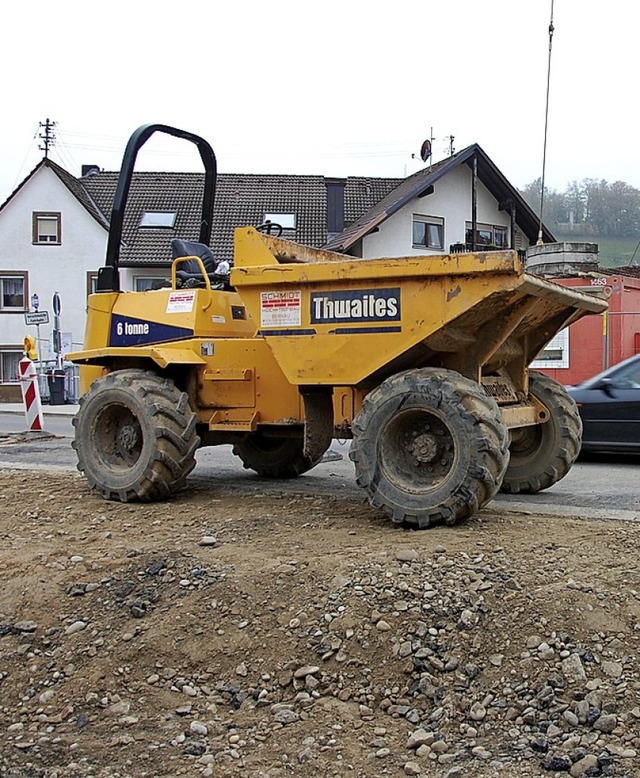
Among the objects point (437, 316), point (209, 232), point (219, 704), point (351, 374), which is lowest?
point (219, 704)

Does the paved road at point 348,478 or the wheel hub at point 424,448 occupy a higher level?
the wheel hub at point 424,448

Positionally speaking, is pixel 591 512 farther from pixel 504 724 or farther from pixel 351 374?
pixel 504 724

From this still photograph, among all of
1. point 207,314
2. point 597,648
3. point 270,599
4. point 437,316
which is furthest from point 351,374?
point 597,648

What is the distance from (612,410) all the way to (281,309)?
565 cm

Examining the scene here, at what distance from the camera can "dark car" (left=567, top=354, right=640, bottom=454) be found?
1079 cm

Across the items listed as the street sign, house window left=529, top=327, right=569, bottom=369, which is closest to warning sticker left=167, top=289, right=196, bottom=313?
house window left=529, top=327, right=569, bottom=369

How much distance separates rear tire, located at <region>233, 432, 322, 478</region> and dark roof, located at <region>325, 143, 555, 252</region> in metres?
21.4

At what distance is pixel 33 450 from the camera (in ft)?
40.4

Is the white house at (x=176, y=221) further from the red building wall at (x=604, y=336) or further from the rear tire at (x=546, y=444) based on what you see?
the rear tire at (x=546, y=444)

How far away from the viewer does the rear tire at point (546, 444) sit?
7.55m

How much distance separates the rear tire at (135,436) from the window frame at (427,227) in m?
25.6

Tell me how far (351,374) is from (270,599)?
2229 millimetres

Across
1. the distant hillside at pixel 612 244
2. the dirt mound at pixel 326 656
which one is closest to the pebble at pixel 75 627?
the dirt mound at pixel 326 656

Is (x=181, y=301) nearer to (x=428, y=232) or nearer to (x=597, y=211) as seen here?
(x=428, y=232)
